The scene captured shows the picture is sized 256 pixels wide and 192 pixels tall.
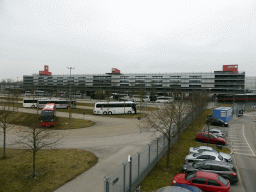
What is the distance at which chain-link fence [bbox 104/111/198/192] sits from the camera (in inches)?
277

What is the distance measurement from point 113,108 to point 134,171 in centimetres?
2677

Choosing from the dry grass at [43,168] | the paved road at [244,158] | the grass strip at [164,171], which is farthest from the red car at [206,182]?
the dry grass at [43,168]

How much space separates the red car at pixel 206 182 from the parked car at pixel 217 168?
1319 mm

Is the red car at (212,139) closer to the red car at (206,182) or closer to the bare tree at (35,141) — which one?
the red car at (206,182)

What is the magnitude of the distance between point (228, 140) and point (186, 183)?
525 inches

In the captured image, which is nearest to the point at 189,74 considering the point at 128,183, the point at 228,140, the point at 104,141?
the point at 228,140

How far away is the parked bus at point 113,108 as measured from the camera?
35.2m

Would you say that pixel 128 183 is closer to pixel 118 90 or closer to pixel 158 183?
pixel 158 183

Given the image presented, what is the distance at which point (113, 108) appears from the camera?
36062 millimetres

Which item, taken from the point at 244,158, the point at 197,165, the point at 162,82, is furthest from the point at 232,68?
the point at 197,165

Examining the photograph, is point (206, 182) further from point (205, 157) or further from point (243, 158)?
point (243, 158)

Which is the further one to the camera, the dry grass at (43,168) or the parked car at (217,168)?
the parked car at (217,168)

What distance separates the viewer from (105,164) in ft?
38.9

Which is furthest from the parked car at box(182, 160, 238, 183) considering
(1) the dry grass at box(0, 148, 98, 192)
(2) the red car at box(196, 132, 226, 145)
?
(2) the red car at box(196, 132, 226, 145)
